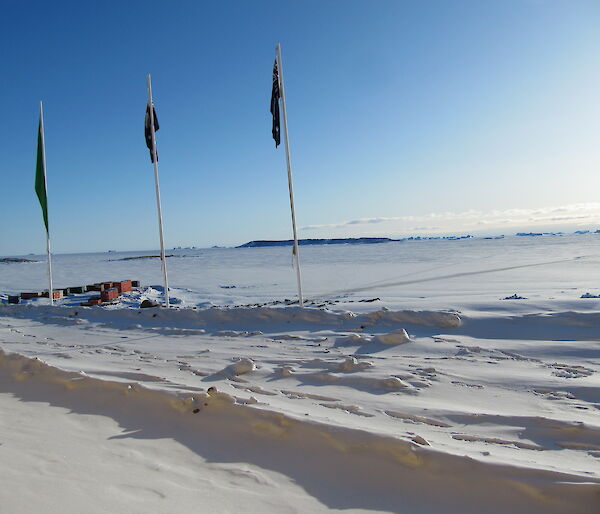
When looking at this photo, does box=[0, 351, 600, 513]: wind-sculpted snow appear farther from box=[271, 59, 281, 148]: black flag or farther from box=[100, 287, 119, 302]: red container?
box=[100, 287, 119, 302]: red container

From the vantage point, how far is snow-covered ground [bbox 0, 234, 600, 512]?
2195 mm

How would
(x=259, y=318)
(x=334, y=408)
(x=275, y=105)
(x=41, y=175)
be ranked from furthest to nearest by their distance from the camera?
(x=41, y=175)
(x=275, y=105)
(x=259, y=318)
(x=334, y=408)

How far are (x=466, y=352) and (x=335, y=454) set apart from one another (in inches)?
109

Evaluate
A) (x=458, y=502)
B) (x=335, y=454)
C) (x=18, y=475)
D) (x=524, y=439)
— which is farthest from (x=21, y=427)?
(x=524, y=439)

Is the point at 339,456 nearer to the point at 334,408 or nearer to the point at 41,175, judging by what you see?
the point at 334,408

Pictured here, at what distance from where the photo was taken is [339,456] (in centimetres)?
254

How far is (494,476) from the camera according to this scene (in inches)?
86.7

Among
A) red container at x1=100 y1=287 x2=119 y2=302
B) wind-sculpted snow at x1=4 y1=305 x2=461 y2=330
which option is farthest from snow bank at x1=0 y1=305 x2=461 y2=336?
red container at x1=100 y1=287 x2=119 y2=302

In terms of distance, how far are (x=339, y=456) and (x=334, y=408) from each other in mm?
759

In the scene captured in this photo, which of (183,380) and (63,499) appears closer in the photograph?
(63,499)

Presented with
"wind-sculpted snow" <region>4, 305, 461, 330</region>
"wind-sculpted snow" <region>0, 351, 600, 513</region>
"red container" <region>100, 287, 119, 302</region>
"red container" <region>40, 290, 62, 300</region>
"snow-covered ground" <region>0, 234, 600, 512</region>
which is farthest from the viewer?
"red container" <region>40, 290, 62, 300</region>

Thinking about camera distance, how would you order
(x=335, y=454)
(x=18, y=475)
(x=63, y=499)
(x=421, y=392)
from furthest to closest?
(x=421, y=392), (x=335, y=454), (x=18, y=475), (x=63, y=499)

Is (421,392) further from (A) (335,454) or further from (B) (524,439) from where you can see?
(A) (335,454)

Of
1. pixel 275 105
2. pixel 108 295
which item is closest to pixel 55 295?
pixel 108 295
